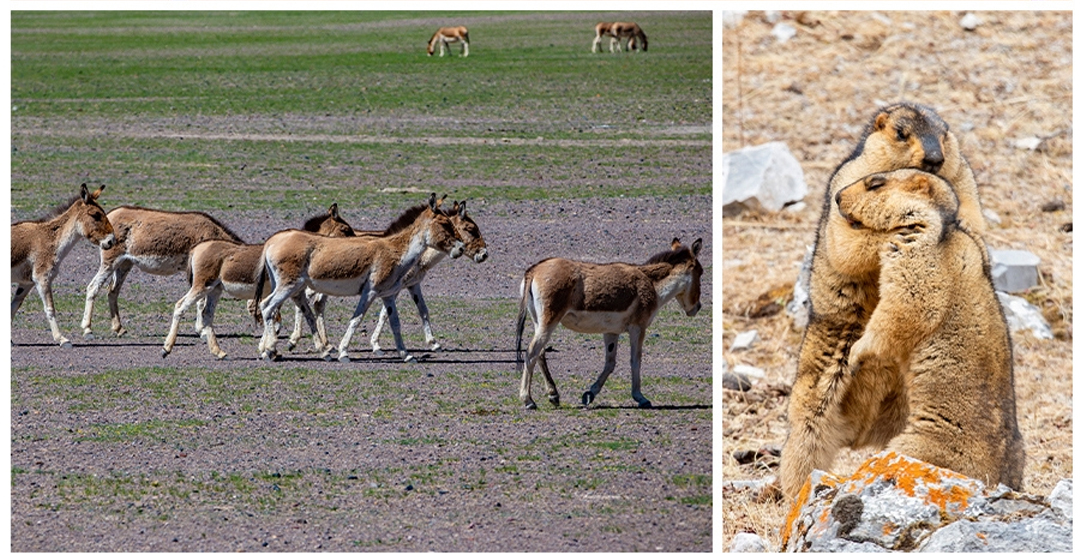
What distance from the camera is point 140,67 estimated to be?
13.4m

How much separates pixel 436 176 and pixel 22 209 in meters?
3.41

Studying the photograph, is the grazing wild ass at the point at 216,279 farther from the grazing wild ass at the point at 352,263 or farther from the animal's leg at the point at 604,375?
the animal's leg at the point at 604,375

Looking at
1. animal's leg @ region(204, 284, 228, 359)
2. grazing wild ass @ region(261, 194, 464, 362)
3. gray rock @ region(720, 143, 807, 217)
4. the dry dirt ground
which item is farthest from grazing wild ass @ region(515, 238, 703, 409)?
gray rock @ region(720, 143, 807, 217)

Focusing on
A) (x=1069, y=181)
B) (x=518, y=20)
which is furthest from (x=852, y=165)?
(x=1069, y=181)

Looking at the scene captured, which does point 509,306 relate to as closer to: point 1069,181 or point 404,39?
point 404,39

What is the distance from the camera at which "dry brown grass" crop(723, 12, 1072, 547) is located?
9.20 metres

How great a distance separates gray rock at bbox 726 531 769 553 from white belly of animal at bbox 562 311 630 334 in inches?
68.7

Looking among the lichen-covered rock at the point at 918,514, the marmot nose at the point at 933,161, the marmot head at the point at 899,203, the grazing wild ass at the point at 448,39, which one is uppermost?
the grazing wild ass at the point at 448,39

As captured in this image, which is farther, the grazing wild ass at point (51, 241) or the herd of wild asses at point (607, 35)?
the herd of wild asses at point (607, 35)

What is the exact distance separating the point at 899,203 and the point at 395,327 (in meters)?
4.58

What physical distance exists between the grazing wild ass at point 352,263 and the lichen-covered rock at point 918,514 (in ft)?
12.5

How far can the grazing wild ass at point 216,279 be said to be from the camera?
28.0 feet

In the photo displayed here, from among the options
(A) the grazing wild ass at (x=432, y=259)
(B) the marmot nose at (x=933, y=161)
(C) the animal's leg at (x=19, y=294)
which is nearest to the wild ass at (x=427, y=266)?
(A) the grazing wild ass at (x=432, y=259)

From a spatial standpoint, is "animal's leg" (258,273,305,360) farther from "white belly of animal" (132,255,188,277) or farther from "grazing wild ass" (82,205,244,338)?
"white belly of animal" (132,255,188,277)
